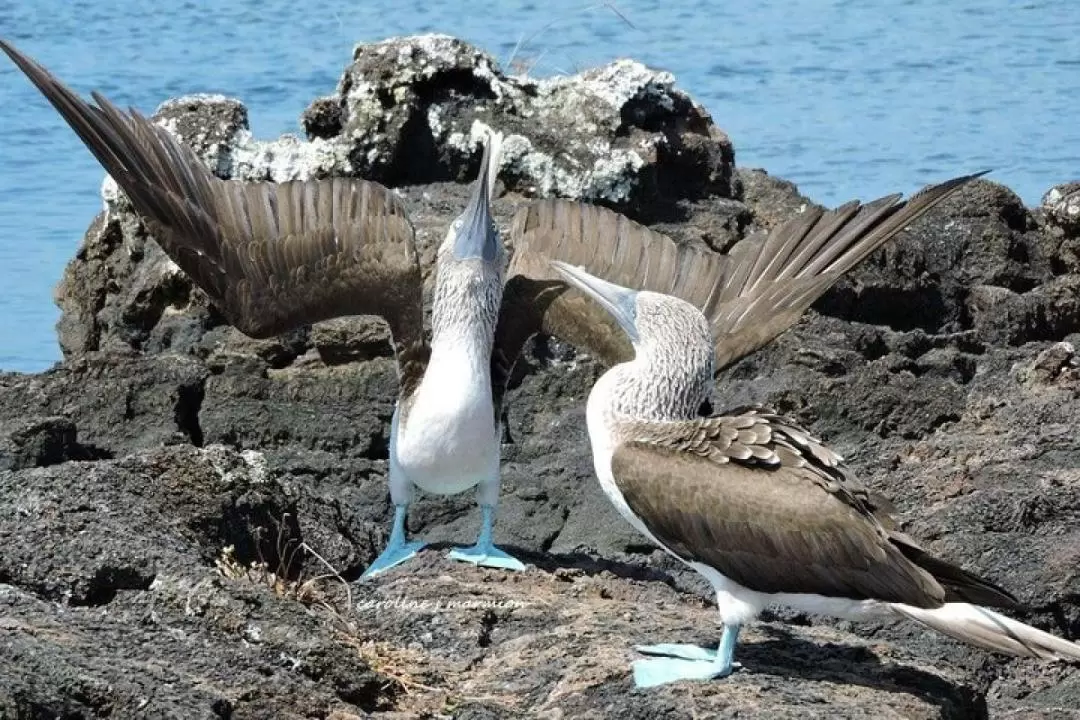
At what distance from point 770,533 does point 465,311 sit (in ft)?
7.17

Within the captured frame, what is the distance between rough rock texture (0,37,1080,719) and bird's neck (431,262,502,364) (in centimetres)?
81

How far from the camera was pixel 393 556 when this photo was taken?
7.61 meters

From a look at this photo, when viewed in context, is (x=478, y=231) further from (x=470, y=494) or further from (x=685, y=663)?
(x=685, y=663)

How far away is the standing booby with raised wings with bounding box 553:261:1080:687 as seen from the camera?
591 centimetres

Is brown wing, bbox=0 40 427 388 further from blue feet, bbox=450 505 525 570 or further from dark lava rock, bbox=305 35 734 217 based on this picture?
dark lava rock, bbox=305 35 734 217

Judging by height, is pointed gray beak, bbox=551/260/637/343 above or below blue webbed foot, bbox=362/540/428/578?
above

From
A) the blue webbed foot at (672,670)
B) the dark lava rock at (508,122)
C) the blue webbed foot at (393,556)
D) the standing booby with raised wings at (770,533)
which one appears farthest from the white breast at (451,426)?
the dark lava rock at (508,122)

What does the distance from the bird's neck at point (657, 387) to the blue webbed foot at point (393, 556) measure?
4.11 feet

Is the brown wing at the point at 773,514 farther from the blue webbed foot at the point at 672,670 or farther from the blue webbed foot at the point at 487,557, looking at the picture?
the blue webbed foot at the point at 487,557

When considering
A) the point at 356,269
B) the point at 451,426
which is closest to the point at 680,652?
the point at 451,426

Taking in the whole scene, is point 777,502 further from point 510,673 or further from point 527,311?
point 527,311

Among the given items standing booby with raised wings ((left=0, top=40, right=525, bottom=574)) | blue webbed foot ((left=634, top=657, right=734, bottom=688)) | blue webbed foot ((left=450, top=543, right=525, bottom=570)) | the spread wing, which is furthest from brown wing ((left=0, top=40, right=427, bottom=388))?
blue webbed foot ((left=634, top=657, right=734, bottom=688))

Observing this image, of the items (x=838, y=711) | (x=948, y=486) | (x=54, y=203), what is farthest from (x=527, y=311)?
(x=54, y=203)

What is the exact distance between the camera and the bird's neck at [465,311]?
7.86 meters
